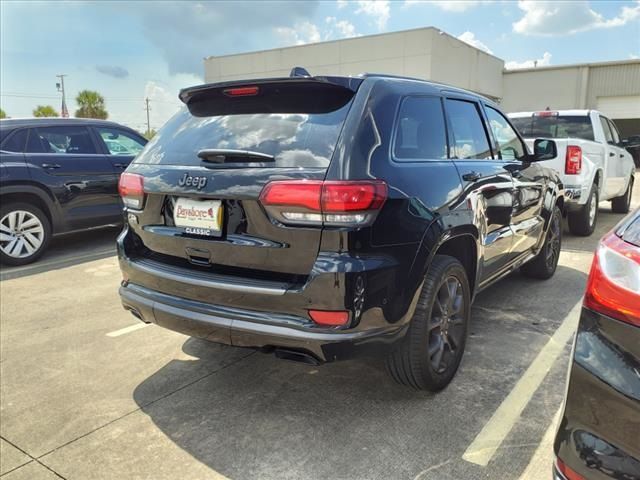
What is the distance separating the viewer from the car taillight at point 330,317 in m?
2.28

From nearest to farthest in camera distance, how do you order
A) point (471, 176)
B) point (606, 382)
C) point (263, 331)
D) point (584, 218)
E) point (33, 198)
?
point (606, 382) → point (263, 331) → point (471, 176) → point (33, 198) → point (584, 218)

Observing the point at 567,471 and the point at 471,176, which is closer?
the point at 567,471

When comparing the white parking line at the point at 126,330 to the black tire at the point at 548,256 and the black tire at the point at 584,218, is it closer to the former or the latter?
the black tire at the point at 548,256

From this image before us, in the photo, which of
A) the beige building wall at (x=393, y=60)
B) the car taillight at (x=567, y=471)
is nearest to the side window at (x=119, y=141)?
the car taillight at (x=567, y=471)

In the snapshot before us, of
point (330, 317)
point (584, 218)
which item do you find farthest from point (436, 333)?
point (584, 218)

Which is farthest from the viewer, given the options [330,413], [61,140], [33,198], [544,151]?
[61,140]

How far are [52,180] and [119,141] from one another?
1338mm

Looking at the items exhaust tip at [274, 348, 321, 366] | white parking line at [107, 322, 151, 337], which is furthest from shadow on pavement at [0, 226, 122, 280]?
exhaust tip at [274, 348, 321, 366]

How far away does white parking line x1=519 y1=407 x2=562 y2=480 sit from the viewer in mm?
2295

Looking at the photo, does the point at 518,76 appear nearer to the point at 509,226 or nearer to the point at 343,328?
the point at 509,226

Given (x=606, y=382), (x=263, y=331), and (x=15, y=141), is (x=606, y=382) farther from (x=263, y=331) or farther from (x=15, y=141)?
(x=15, y=141)

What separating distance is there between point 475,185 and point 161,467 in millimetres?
2388

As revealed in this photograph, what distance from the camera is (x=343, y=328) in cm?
230

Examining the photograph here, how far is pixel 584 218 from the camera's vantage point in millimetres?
7246
